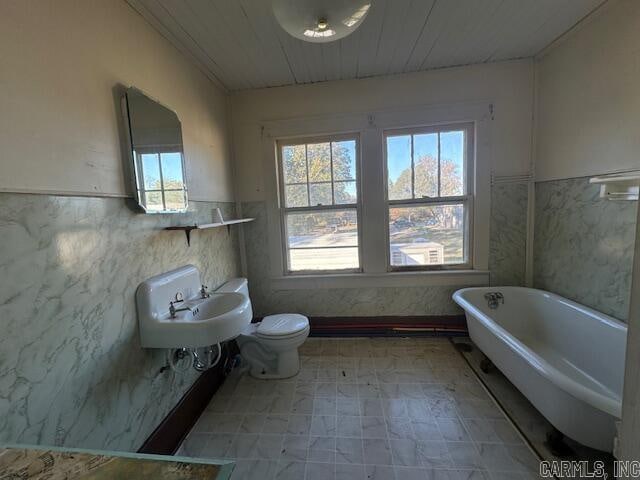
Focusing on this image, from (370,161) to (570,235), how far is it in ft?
5.28

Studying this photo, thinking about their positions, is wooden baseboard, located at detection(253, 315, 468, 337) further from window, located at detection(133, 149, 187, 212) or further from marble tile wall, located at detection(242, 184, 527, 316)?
window, located at detection(133, 149, 187, 212)

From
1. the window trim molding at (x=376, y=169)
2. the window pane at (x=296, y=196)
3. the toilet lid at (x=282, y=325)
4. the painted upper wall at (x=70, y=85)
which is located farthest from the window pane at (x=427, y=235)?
the painted upper wall at (x=70, y=85)

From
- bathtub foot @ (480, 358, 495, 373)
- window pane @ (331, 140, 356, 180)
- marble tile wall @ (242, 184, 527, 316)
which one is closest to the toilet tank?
marble tile wall @ (242, 184, 527, 316)

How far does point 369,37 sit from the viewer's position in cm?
183

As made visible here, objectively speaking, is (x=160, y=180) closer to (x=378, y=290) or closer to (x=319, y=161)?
(x=319, y=161)

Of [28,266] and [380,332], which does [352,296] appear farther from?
[28,266]

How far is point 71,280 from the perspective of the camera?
1054 millimetres

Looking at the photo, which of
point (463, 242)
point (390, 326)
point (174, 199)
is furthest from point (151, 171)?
point (463, 242)

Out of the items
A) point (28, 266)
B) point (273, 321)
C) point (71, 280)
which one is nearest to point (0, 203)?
point (28, 266)

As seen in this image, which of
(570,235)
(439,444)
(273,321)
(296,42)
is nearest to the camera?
(439,444)

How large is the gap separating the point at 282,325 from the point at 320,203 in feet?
3.83

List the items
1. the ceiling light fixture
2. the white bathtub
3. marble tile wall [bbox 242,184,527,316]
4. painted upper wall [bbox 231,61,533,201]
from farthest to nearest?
1. marble tile wall [bbox 242,184,527,316]
2. painted upper wall [bbox 231,61,533,201]
3. the white bathtub
4. the ceiling light fixture

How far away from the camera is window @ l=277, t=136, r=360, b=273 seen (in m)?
2.55

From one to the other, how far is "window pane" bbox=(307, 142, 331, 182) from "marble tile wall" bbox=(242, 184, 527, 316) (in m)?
0.57
